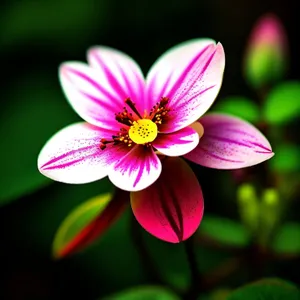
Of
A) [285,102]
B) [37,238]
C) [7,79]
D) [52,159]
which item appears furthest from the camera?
[7,79]

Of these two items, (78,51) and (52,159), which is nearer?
(52,159)

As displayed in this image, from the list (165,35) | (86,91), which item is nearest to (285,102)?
(86,91)

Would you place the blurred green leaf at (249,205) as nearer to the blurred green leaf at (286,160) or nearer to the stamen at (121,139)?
the blurred green leaf at (286,160)

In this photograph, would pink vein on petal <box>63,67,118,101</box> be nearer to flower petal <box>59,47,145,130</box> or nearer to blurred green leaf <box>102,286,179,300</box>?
flower petal <box>59,47,145,130</box>

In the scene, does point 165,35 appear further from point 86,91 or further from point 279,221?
point 86,91

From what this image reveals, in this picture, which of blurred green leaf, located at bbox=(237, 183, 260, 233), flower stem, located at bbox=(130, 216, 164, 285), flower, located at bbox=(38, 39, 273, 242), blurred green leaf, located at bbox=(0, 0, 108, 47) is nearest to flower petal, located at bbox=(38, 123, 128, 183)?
flower, located at bbox=(38, 39, 273, 242)

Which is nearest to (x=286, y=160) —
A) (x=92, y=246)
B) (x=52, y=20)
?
(x=92, y=246)

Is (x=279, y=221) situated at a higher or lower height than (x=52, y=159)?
lower
